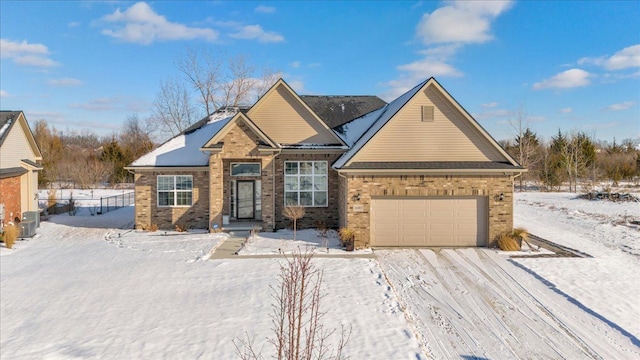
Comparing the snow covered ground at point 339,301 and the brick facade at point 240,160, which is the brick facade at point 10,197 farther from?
the brick facade at point 240,160

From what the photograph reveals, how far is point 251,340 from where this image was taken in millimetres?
7137

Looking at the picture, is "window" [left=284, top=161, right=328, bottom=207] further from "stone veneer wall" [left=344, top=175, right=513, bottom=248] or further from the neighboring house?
the neighboring house

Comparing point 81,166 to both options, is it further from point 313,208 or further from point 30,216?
point 313,208

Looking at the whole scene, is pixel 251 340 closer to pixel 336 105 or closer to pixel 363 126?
pixel 363 126

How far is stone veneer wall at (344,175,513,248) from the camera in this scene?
13953 millimetres

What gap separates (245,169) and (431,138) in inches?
359

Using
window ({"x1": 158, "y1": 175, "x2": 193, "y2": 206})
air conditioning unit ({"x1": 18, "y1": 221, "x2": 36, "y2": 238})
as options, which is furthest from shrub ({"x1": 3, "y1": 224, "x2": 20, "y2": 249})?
window ({"x1": 158, "y1": 175, "x2": 193, "y2": 206})

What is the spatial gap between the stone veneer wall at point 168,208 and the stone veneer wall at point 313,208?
362 cm

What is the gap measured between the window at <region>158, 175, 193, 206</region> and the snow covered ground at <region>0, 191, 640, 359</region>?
3009mm

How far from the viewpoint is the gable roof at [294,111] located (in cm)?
1772

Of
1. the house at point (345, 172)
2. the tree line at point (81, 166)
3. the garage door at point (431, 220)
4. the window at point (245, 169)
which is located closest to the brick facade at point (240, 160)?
the house at point (345, 172)

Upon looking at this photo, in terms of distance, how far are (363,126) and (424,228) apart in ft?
23.1

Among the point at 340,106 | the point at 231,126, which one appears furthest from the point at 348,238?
the point at 340,106

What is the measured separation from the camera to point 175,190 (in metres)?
17.6
